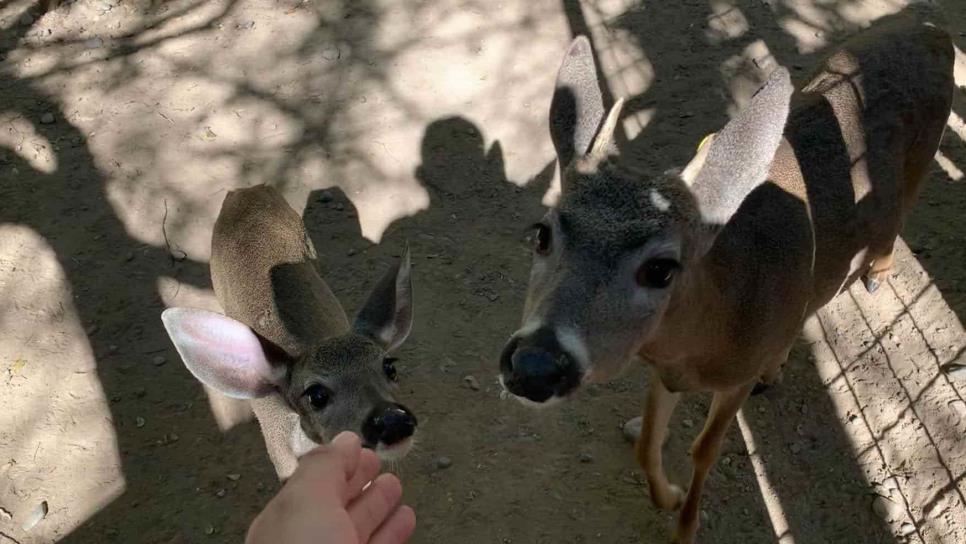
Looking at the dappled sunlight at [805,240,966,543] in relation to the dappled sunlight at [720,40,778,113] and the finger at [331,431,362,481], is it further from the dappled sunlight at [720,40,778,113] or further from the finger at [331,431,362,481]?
the finger at [331,431,362,481]

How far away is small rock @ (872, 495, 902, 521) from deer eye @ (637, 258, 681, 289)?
195 cm

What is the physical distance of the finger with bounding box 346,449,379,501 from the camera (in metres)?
2.08

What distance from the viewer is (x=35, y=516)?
3.50 m

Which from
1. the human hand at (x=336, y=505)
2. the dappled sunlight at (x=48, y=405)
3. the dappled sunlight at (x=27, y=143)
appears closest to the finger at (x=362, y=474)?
the human hand at (x=336, y=505)

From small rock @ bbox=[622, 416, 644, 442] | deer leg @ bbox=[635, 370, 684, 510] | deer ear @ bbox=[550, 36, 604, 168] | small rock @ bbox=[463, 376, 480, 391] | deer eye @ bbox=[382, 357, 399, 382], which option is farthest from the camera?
small rock @ bbox=[463, 376, 480, 391]

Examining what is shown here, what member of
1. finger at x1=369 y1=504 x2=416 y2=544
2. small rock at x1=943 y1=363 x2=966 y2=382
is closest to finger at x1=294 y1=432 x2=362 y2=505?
finger at x1=369 y1=504 x2=416 y2=544

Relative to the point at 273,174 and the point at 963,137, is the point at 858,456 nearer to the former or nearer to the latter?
the point at 963,137

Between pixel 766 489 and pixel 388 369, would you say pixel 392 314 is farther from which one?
pixel 766 489

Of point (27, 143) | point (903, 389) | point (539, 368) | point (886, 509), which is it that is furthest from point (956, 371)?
point (27, 143)

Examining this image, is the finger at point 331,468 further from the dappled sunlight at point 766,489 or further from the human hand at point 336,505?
the dappled sunlight at point 766,489

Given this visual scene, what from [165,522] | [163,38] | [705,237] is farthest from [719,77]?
[165,522]

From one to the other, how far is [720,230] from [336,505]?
4.98ft

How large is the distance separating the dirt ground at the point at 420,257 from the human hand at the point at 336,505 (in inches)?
53.5

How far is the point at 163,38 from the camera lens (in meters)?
5.55
